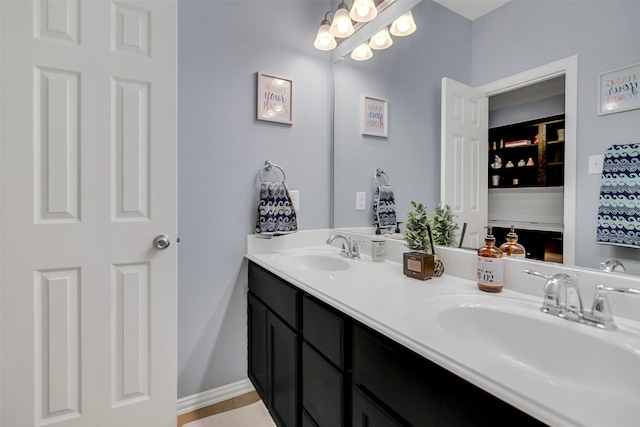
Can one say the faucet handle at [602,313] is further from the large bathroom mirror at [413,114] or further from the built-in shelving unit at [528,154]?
the built-in shelving unit at [528,154]

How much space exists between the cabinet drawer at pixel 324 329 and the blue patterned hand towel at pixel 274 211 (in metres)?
0.63

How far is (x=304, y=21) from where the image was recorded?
1.93 m

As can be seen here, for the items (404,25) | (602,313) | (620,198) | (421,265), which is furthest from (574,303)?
(404,25)

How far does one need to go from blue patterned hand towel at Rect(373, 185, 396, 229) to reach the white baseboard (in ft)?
3.89

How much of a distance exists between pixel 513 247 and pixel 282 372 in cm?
103

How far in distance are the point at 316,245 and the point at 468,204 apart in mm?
987

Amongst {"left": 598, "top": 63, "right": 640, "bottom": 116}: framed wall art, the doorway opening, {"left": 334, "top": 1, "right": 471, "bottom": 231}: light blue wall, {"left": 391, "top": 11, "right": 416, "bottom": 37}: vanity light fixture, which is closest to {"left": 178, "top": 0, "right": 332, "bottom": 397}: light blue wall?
{"left": 334, "top": 1, "right": 471, "bottom": 231}: light blue wall

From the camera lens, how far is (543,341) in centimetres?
79

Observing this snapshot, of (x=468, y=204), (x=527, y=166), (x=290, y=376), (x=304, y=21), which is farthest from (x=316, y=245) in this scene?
(x=304, y=21)

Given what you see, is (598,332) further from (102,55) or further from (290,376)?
(102,55)

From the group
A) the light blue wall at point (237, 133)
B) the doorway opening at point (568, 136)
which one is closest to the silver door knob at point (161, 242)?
the light blue wall at point (237, 133)

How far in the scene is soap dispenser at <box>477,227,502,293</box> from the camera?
101cm

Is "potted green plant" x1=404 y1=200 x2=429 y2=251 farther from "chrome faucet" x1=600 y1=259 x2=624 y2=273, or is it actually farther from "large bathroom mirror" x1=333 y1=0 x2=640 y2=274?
"chrome faucet" x1=600 y1=259 x2=624 y2=273

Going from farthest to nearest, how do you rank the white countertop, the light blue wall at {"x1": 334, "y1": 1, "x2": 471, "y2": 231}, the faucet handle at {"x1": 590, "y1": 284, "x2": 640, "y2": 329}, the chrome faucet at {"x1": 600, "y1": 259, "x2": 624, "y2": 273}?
the light blue wall at {"x1": 334, "y1": 1, "x2": 471, "y2": 231}, the chrome faucet at {"x1": 600, "y1": 259, "x2": 624, "y2": 273}, the faucet handle at {"x1": 590, "y1": 284, "x2": 640, "y2": 329}, the white countertop
